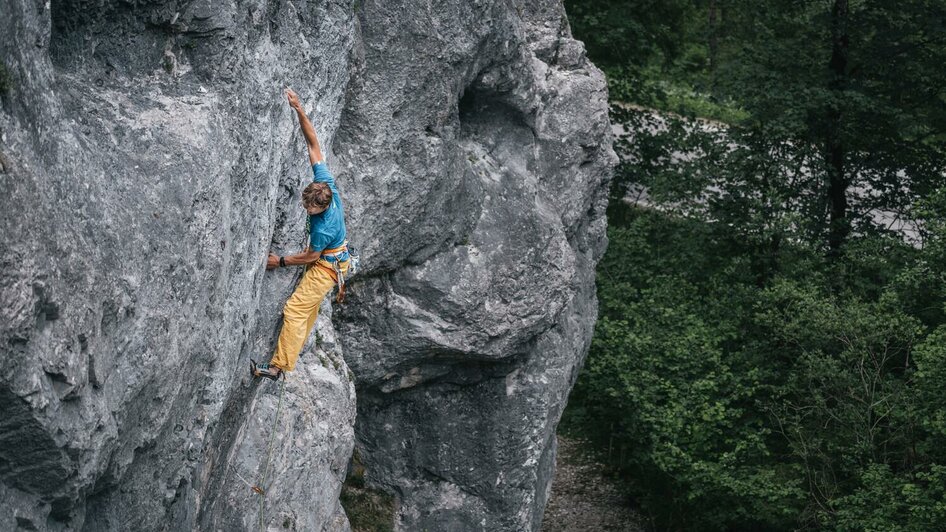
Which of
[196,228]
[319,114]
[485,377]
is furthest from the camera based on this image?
[485,377]

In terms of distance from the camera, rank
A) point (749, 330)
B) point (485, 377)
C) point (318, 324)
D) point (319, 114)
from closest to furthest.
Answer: point (319, 114)
point (318, 324)
point (485, 377)
point (749, 330)

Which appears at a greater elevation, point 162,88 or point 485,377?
point 162,88

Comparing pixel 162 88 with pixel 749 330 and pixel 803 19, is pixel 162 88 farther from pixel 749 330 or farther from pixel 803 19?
pixel 803 19

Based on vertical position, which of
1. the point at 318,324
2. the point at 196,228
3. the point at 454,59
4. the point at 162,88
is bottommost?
the point at 318,324

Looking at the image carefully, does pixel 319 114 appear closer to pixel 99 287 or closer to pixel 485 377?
pixel 99 287

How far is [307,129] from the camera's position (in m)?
8.60

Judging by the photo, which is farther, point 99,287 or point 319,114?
point 319,114

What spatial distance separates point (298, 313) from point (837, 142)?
12240mm

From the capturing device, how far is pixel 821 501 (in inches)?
578

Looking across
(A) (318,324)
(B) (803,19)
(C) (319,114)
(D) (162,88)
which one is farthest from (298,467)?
(B) (803,19)

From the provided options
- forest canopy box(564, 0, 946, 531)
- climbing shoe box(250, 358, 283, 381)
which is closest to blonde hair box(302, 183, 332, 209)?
climbing shoe box(250, 358, 283, 381)

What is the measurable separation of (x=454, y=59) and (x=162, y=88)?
4567 millimetres

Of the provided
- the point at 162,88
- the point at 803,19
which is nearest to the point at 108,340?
the point at 162,88

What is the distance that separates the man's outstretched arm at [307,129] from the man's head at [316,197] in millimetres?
258
